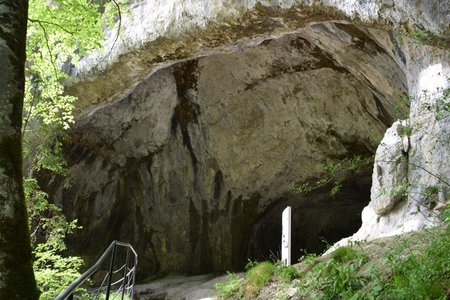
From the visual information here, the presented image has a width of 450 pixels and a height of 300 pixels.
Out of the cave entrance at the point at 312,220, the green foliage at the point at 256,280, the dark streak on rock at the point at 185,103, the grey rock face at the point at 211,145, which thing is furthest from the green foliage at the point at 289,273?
the cave entrance at the point at 312,220

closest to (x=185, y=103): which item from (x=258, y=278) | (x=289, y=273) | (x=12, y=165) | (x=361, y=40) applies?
(x=361, y=40)

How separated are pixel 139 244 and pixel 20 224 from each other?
39.6ft

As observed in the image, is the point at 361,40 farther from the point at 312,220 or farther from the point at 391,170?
the point at 312,220

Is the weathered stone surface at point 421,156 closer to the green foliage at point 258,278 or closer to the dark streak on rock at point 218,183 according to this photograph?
the green foliage at point 258,278

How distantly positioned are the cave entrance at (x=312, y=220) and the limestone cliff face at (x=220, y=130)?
5 centimetres

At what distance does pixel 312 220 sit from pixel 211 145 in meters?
4.99

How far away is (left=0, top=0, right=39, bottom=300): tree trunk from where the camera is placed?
248 cm

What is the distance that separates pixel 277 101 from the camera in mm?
12172

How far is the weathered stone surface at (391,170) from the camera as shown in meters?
7.07

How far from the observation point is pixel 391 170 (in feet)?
23.7

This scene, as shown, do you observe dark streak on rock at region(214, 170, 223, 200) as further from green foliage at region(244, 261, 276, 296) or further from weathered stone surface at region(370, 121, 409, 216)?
green foliage at region(244, 261, 276, 296)

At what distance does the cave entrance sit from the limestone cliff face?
0.17ft

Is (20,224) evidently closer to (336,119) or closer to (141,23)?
(141,23)

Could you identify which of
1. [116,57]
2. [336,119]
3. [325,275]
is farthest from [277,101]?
[325,275]
